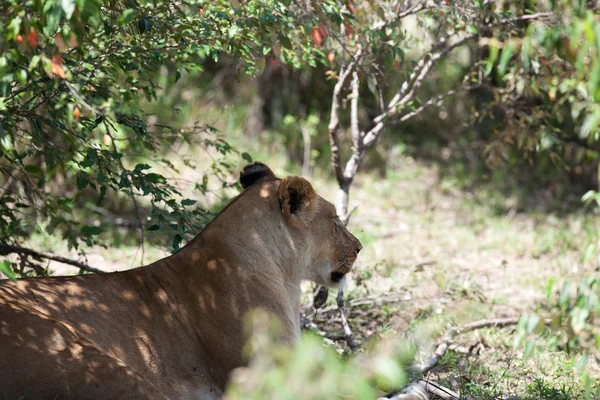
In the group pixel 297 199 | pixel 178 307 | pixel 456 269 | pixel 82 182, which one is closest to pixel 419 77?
pixel 297 199

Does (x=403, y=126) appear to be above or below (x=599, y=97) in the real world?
above

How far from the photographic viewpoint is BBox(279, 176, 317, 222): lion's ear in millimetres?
3963

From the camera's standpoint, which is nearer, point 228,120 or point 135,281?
point 135,281

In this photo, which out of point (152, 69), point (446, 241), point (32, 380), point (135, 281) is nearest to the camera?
point (32, 380)

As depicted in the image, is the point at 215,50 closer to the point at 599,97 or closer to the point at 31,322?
the point at 31,322

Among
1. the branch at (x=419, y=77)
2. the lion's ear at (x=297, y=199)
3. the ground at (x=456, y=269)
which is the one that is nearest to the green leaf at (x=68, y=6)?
the lion's ear at (x=297, y=199)

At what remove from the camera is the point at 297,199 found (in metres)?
4.04

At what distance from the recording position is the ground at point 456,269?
15.7ft

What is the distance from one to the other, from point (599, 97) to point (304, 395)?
1.30 metres

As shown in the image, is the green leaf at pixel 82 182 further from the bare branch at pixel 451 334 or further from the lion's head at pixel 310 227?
the bare branch at pixel 451 334

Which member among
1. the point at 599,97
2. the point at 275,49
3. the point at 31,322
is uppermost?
the point at 275,49

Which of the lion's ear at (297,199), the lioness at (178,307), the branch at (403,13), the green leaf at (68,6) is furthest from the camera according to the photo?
the branch at (403,13)

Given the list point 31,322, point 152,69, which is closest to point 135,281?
point 31,322

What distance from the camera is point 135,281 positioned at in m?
3.88
